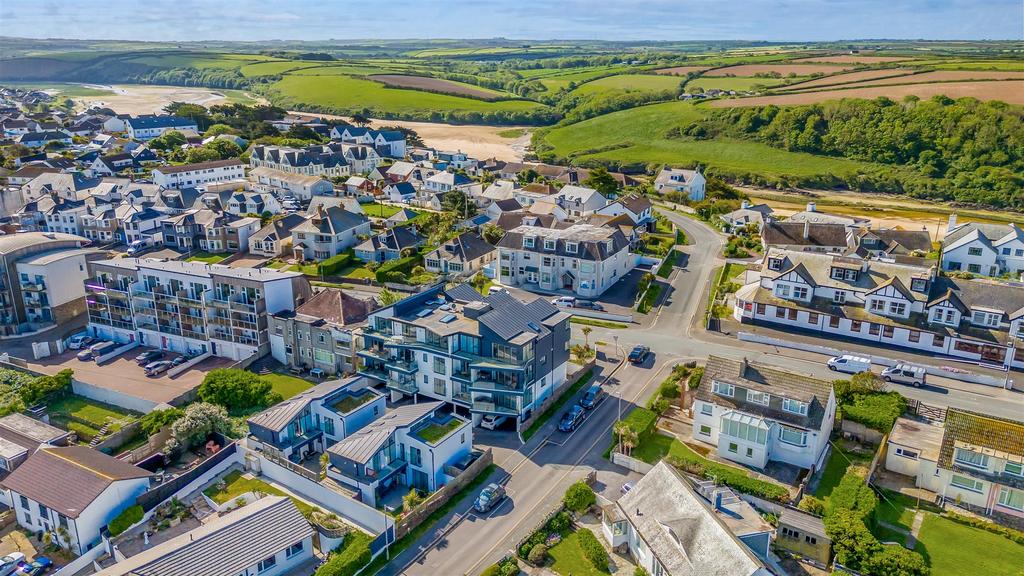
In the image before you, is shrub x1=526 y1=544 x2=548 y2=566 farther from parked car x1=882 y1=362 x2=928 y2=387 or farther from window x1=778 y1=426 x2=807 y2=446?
parked car x1=882 y1=362 x2=928 y2=387

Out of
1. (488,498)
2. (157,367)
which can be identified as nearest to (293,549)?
(488,498)

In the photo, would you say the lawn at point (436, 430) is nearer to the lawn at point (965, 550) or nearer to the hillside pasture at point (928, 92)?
the lawn at point (965, 550)

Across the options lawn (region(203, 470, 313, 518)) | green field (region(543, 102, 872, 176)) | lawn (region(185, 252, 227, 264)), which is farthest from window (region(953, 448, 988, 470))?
green field (region(543, 102, 872, 176))

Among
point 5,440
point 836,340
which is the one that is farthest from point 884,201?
point 5,440

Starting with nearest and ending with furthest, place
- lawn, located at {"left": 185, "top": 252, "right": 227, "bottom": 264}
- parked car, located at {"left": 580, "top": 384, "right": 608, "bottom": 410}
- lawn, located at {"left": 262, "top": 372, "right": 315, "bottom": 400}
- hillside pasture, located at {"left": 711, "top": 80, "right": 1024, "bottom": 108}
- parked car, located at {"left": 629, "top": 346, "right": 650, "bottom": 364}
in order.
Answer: parked car, located at {"left": 580, "top": 384, "right": 608, "bottom": 410}
lawn, located at {"left": 262, "top": 372, "right": 315, "bottom": 400}
parked car, located at {"left": 629, "top": 346, "right": 650, "bottom": 364}
lawn, located at {"left": 185, "top": 252, "right": 227, "bottom": 264}
hillside pasture, located at {"left": 711, "top": 80, "right": 1024, "bottom": 108}

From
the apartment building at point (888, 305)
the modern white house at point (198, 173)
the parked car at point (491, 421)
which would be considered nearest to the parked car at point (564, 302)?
the apartment building at point (888, 305)

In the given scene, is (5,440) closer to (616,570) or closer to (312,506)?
(312,506)
